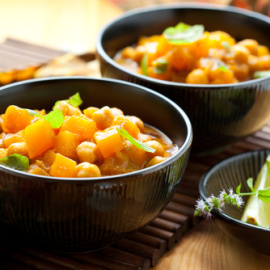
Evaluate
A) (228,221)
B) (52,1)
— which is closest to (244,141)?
(228,221)

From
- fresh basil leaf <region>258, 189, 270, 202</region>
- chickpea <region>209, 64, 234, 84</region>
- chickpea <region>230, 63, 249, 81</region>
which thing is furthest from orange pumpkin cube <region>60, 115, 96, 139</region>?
chickpea <region>230, 63, 249, 81</region>

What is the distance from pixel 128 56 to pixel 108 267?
4.47 ft

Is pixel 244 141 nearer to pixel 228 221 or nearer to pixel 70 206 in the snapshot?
pixel 228 221

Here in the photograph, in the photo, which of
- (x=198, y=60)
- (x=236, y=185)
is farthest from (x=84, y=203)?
(x=198, y=60)

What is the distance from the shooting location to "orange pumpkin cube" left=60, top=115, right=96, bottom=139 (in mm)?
1996

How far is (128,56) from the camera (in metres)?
2.99

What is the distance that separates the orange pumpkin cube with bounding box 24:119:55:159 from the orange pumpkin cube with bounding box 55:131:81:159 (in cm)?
3

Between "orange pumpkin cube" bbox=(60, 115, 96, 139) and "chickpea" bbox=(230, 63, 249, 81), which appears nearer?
"orange pumpkin cube" bbox=(60, 115, 96, 139)

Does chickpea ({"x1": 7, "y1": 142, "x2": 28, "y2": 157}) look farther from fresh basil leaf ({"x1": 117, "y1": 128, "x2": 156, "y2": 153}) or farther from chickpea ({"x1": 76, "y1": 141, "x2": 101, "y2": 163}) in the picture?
fresh basil leaf ({"x1": 117, "y1": 128, "x2": 156, "y2": 153})

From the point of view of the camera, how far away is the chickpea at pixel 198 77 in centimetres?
251

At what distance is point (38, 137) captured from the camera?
1.90 m

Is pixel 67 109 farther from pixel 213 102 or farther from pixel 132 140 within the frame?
pixel 213 102

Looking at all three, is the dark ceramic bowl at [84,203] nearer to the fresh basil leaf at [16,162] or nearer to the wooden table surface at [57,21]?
the fresh basil leaf at [16,162]

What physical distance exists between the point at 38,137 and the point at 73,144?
0.41ft
